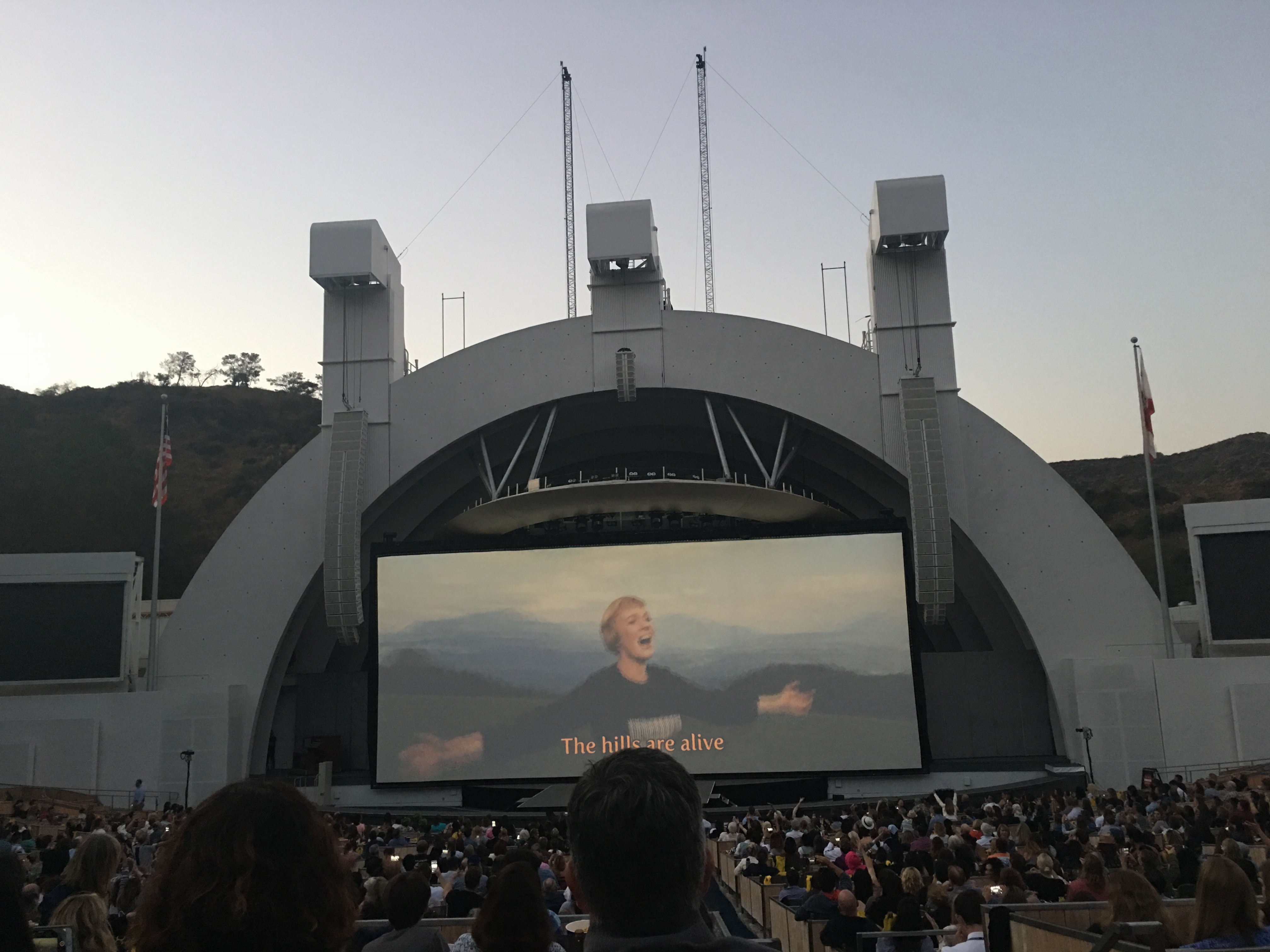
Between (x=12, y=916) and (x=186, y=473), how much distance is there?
98.7 m

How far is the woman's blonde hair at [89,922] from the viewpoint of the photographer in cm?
512

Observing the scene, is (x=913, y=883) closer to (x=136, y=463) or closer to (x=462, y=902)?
(x=462, y=902)

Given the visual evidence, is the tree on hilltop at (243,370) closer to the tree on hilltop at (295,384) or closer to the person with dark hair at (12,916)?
the tree on hilltop at (295,384)

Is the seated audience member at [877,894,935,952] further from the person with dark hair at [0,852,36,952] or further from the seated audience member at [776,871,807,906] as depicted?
the person with dark hair at [0,852,36,952]

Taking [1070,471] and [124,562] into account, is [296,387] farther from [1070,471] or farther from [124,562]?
[124,562]

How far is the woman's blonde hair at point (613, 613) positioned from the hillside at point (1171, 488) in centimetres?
5348

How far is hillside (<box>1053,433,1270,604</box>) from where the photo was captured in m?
81.7

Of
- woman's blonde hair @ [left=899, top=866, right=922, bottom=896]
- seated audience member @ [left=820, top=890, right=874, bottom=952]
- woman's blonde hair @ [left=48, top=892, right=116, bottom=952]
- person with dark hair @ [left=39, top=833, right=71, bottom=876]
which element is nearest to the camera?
woman's blonde hair @ [left=48, top=892, right=116, bottom=952]

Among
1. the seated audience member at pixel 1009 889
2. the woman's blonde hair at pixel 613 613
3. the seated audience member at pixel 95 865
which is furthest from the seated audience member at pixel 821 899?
the woman's blonde hair at pixel 613 613

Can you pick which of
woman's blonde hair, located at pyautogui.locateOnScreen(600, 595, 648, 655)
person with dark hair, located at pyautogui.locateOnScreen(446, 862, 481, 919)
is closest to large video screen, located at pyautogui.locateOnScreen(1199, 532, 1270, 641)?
woman's blonde hair, located at pyautogui.locateOnScreen(600, 595, 648, 655)

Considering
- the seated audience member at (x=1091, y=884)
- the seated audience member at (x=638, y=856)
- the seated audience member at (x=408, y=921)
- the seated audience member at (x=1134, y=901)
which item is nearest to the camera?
the seated audience member at (x=638, y=856)

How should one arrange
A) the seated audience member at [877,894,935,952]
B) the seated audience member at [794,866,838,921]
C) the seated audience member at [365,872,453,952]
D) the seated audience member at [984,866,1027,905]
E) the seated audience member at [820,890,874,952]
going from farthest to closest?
the seated audience member at [794,866,838,921]
the seated audience member at [984,866,1027,905]
the seated audience member at [820,890,874,952]
the seated audience member at [877,894,935,952]
the seated audience member at [365,872,453,952]

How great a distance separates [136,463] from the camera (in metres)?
88.9

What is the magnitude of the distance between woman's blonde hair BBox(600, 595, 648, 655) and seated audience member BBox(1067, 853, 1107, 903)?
72.5ft
